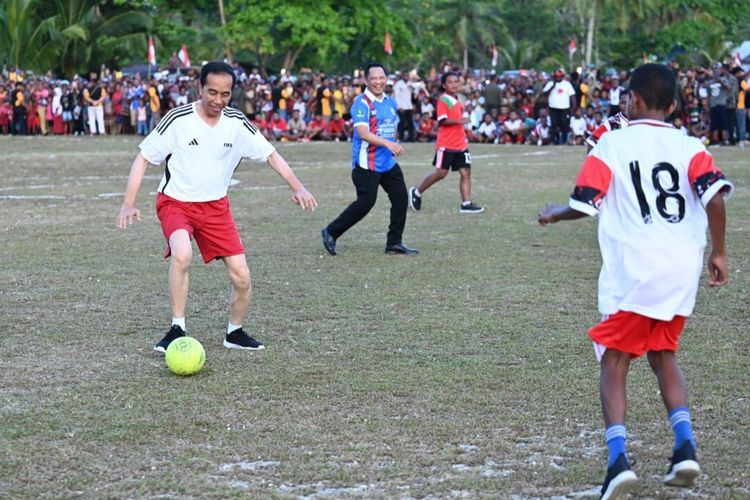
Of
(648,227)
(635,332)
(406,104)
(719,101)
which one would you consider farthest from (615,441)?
(406,104)

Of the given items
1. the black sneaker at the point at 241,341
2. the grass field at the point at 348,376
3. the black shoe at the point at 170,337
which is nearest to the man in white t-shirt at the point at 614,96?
the grass field at the point at 348,376

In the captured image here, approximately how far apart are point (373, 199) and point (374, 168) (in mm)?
322

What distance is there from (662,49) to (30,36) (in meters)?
27.7

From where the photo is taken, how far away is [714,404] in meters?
6.25

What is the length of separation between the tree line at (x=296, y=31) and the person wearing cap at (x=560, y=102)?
795 inches

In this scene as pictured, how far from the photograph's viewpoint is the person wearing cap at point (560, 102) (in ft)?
97.7

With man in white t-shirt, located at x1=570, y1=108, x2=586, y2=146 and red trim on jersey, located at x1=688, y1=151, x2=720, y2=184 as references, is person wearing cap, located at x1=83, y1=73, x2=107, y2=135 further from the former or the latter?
red trim on jersey, located at x1=688, y1=151, x2=720, y2=184

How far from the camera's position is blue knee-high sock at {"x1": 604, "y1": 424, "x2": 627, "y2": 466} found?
4766mm

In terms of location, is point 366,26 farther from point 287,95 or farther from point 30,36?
point 287,95

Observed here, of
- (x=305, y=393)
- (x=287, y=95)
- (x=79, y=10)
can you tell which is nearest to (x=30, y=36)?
(x=79, y=10)

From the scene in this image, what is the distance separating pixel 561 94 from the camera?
1171 inches

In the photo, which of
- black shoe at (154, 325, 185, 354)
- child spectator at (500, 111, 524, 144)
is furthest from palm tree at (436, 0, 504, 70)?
black shoe at (154, 325, 185, 354)

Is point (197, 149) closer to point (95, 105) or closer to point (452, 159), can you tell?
point (452, 159)

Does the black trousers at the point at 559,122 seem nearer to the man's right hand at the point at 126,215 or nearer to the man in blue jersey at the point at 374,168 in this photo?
the man in blue jersey at the point at 374,168
